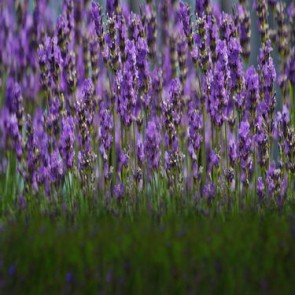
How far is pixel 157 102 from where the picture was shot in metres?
4.20

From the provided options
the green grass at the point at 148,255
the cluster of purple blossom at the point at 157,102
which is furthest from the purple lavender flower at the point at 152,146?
the green grass at the point at 148,255

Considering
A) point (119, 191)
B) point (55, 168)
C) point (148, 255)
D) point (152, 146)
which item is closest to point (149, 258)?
point (148, 255)

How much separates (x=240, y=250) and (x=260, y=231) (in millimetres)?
275

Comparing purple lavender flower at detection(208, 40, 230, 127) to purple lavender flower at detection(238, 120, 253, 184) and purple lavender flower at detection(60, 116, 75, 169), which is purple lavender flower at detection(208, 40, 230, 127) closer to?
purple lavender flower at detection(238, 120, 253, 184)

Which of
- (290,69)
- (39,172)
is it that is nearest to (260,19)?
(290,69)

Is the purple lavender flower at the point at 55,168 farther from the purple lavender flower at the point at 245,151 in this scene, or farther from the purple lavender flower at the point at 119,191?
the purple lavender flower at the point at 245,151

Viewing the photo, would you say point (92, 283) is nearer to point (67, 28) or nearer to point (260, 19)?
point (67, 28)

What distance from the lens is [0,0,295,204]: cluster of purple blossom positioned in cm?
402

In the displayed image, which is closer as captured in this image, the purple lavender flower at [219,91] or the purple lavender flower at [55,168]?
the purple lavender flower at [55,168]

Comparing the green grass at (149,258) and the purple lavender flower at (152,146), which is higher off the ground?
the purple lavender flower at (152,146)

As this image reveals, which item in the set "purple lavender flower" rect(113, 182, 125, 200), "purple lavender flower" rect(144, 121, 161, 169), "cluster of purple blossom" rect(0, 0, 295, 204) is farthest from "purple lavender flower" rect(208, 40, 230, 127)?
"purple lavender flower" rect(113, 182, 125, 200)

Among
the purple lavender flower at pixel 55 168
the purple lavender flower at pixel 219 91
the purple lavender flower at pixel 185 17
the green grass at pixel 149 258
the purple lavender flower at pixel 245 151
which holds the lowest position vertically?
the green grass at pixel 149 258

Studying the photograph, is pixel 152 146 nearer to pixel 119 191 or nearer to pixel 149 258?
pixel 119 191

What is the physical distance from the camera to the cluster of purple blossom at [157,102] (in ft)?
13.2
